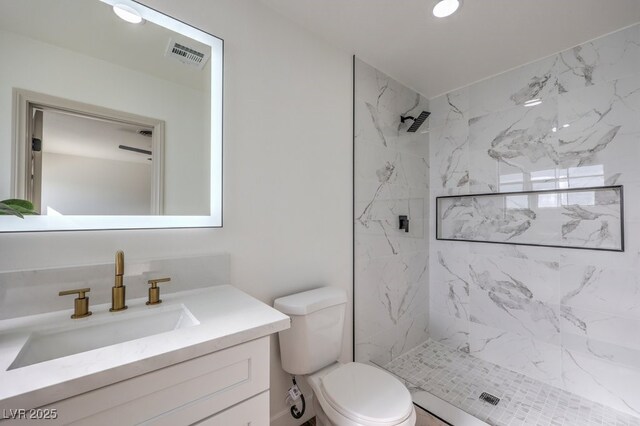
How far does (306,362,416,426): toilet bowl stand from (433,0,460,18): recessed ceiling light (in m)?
2.02

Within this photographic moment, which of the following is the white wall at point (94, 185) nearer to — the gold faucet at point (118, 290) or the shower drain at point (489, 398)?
the gold faucet at point (118, 290)

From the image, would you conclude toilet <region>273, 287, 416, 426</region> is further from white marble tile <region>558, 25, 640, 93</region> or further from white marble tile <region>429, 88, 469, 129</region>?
white marble tile <region>558, 25, 640, 93</region>

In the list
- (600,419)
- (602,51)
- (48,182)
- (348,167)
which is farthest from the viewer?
(348,167)

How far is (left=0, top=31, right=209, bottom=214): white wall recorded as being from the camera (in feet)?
3.05

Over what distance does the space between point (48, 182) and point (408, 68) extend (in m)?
2.31

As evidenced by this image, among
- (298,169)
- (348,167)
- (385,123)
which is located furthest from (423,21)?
(298,169)

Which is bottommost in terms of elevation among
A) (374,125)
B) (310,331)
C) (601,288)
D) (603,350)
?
(603,350)

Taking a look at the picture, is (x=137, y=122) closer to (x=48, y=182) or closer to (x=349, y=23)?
(x=48, y=182)

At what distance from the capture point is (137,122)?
1179 millimetres

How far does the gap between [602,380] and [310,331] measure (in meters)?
1.92

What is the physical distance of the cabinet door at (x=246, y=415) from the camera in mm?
796

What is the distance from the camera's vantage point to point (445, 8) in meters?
1.51

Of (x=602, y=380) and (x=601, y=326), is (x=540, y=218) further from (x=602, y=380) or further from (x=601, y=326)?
(x=602, y=380)

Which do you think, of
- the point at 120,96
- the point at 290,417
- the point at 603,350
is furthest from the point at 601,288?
the point at 120,96
